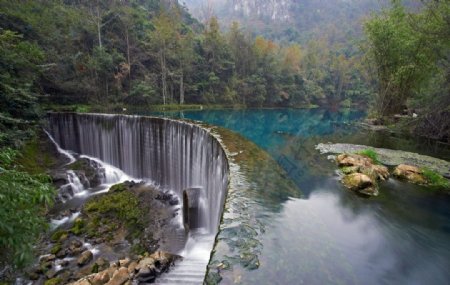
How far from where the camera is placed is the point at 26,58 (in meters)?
12.8

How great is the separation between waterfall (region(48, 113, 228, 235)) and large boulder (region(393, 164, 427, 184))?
665 cm

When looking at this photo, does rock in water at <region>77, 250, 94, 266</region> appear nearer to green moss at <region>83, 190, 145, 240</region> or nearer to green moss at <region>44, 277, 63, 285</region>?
green moss at <region>44, 277, 63, 285</region>

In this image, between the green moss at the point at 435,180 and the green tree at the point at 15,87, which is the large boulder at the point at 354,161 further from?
the green tree at the point at 15,87

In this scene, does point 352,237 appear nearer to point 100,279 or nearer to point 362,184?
point 362,184

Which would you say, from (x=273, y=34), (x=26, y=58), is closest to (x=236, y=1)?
(x=273, y=34)

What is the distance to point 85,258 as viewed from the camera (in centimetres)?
796

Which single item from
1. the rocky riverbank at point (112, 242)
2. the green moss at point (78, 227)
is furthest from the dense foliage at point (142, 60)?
the green moss at point (78, 227)

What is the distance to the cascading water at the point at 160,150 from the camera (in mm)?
9477

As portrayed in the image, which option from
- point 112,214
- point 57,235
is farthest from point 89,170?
point 57,235

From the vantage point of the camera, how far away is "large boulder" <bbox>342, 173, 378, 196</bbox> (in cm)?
812

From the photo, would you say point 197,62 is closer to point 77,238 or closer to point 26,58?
point 26,58

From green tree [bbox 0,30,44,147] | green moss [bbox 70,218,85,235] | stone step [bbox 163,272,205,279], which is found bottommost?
green moss [bbox 70,218,85,235]

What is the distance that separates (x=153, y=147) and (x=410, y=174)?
12006mm

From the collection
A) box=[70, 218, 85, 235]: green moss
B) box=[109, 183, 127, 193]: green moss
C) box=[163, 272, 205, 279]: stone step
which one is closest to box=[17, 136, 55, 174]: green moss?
box=[109, 183, 127, 193]: green moss
